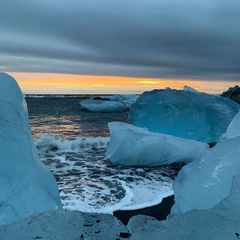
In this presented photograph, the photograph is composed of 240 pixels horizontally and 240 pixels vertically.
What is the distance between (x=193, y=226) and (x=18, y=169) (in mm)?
2471

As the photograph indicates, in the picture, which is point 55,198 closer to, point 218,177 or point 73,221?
point 218,177

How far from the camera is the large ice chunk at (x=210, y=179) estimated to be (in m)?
3.44

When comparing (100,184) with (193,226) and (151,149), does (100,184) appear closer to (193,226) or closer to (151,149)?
(151,149)

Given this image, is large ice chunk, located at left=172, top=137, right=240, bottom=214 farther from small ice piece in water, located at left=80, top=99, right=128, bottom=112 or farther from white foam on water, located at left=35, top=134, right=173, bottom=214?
small ice piece in water, located at left=80, top=99, right=128, bottom=112

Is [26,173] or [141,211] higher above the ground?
[26,173]

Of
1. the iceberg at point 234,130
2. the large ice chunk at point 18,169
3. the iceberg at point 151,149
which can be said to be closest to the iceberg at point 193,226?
the large ice chunk at point 18,169

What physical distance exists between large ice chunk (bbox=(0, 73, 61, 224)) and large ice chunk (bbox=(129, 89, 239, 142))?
817cm

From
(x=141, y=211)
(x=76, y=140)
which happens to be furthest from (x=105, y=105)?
(x=141, y=211)

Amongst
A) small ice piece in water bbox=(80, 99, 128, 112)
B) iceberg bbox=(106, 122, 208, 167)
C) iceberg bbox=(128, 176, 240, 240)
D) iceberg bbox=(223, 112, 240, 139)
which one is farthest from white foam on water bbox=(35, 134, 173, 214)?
small ice piece in water bbox=(80, 99, 128, 112)

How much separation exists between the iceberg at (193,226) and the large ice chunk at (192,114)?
1033 cm

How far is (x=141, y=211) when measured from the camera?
221 inches

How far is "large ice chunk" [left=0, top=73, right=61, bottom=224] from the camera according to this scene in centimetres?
385

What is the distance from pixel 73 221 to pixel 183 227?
23.3 inches

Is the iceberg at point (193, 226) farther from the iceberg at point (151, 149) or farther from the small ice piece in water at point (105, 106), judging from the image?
the small ice piece in water at point (105, 106)
